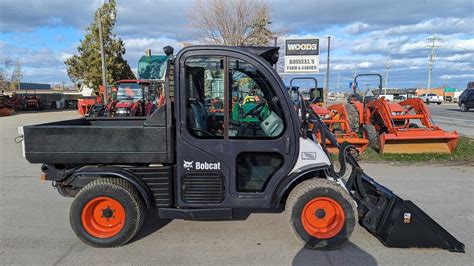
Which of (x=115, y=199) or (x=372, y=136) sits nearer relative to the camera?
(x=115, y=199)

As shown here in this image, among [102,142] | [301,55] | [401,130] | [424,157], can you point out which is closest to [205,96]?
[102,142]

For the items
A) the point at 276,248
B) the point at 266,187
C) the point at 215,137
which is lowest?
the point at 276,248

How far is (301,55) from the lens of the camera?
13.5m

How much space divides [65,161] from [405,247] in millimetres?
3623

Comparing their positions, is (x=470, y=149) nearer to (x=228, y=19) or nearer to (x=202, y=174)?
(x=202, y=174)

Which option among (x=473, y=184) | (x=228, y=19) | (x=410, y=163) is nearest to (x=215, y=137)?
(x=473, y=184)

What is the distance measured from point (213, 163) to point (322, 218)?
4.22 ft

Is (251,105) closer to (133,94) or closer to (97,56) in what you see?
(133,94)

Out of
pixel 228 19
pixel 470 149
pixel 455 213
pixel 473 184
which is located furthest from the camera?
pixel 228 19

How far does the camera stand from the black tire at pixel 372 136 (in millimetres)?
8984

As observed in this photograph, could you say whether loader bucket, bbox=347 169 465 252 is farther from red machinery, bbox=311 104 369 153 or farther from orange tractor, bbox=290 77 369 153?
red machinery, bbox=311 104 369 153

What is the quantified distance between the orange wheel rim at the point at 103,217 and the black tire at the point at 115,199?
0.13 ft

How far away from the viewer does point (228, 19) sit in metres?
19.7

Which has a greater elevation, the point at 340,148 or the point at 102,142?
the point at 102,142
